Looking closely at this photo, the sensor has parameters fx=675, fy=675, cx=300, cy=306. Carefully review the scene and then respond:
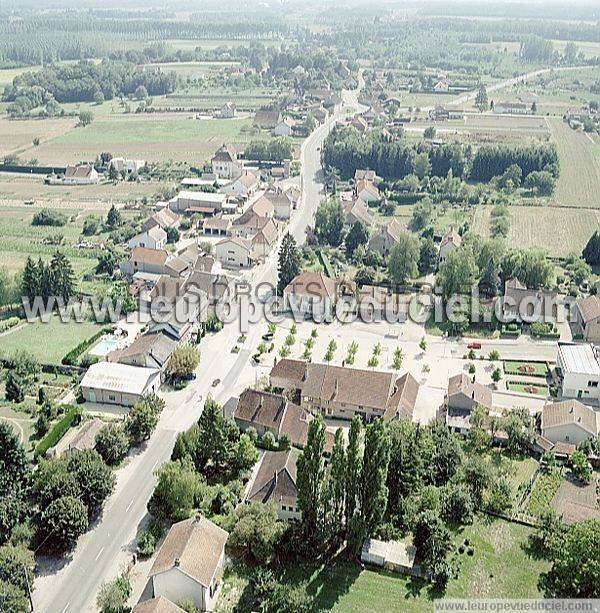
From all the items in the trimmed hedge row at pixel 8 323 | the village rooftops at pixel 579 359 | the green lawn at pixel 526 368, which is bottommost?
the green lawn at pixel 526 368

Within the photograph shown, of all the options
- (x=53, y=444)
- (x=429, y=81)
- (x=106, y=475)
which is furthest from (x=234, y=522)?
(x=429, y=81)

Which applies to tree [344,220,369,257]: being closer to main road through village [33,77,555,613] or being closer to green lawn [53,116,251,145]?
main road through village [33,77,555,613]

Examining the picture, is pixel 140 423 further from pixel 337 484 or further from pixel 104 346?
pixel 337 484

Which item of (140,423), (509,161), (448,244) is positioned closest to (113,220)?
(448,244)

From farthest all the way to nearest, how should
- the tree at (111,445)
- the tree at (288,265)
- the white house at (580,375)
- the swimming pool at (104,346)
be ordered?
1. the tree at (288,265)
2. the swimming pool at (104,346)
3. the white house at (580,375)
4. the tree at (111,445)

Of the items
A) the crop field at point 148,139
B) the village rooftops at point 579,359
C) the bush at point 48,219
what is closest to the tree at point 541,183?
the village rooftops at point 579,359

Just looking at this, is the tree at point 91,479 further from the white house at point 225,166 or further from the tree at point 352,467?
the white house at point 225,166


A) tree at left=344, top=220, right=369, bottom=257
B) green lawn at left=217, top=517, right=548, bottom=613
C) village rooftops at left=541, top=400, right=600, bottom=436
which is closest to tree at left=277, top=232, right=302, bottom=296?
tree at left=344, top=220, right=369, bottom=257
